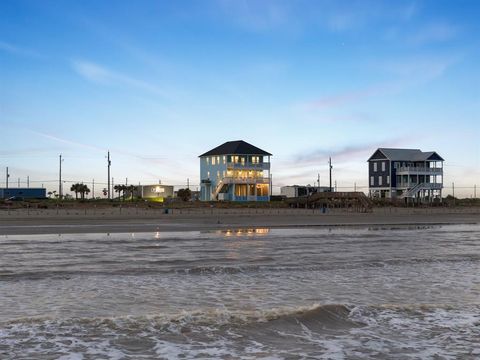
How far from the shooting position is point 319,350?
845cm

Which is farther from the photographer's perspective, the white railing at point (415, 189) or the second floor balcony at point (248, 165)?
the white railing at point (415, 189)

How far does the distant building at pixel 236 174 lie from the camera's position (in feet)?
268

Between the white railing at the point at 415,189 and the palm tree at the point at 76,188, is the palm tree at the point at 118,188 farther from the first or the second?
the white railing at the point at 415,189

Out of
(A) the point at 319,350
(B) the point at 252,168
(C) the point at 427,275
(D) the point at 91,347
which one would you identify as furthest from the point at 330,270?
(B) the point at 252,168

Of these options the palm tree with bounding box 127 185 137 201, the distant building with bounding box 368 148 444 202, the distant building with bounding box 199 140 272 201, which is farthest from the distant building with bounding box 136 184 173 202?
the distant building with bounding box 368 148 444 202

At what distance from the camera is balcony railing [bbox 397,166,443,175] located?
288 ft

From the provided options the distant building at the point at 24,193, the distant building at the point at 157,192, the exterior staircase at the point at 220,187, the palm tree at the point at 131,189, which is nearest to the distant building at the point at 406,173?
the exterior staircase at the point at 220,187

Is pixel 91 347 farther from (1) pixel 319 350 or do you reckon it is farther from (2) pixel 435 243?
(2) pixel 435 243

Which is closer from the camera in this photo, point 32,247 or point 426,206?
point 32,247

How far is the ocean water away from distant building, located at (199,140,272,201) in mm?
59406

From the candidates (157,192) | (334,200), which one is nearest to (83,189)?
(157,192)

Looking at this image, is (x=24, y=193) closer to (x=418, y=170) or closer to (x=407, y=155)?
(x=407, y=155)

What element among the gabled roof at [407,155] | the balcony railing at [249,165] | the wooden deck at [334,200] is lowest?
the wooden deck at [334,200]

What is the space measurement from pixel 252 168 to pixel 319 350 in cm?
7551
